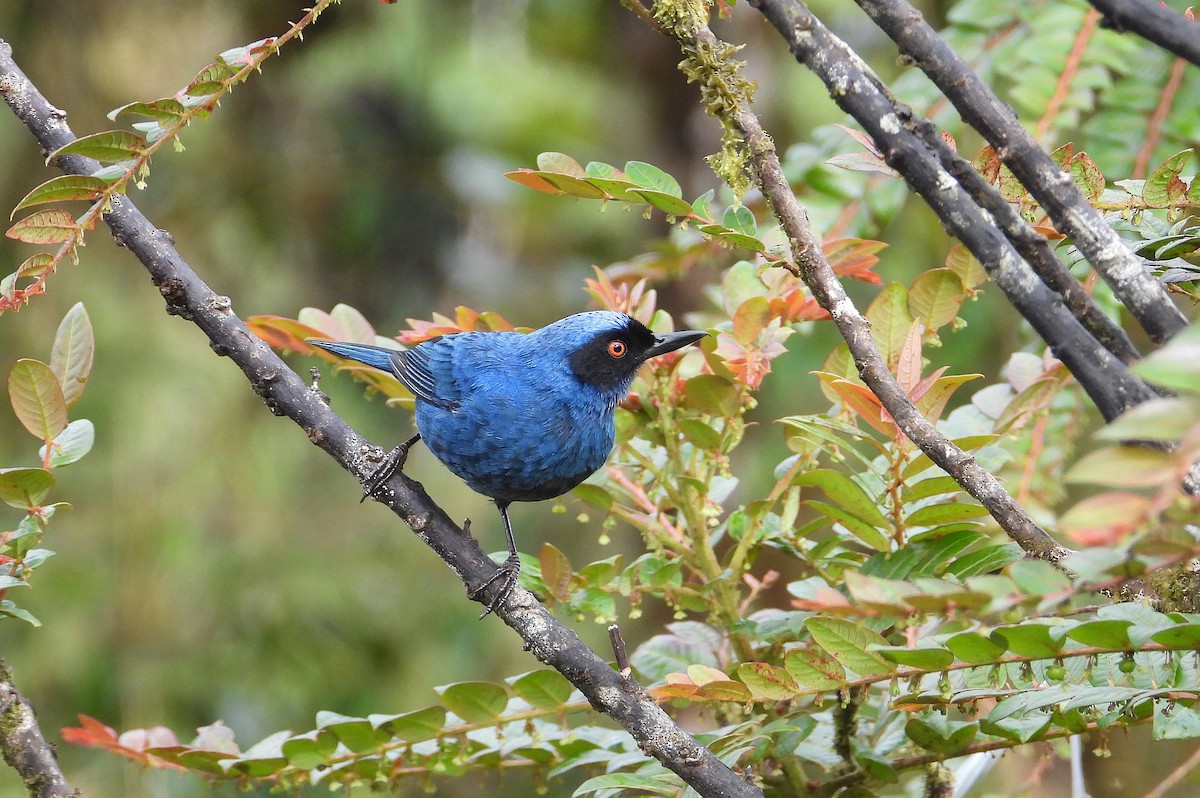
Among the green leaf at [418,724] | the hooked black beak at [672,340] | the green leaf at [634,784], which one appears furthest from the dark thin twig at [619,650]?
the hooked black beak at [672,340]

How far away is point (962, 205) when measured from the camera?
1508 mm

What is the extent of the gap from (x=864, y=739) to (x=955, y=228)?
1.10 m

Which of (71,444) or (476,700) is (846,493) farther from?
(71,444)

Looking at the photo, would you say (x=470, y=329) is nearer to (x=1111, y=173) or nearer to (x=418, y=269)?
(x=1111, y=173)

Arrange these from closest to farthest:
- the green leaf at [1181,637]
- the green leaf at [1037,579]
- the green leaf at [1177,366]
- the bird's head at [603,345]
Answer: the green leaf at [1177,366] → the green leaf at [1037,579] → the green leaf at [1181,637] → the bird's head at [603,345]

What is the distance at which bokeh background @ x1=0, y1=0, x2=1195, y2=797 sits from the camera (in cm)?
536

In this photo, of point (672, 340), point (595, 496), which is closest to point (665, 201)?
point (595, 496)

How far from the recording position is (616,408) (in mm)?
2348

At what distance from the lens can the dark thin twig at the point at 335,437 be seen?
1.69m

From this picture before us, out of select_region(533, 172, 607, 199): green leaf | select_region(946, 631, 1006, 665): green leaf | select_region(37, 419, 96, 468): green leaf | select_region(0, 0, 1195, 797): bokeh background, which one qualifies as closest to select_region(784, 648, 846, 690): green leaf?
select_region(946, 631, 1006, 665): green leaf

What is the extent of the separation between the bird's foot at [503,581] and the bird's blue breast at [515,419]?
0.63 metres

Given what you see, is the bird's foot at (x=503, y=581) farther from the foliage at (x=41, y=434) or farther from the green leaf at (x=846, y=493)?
the foliage at (x=41, y=434)

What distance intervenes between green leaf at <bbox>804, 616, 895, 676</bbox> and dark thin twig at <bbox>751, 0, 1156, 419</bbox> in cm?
47

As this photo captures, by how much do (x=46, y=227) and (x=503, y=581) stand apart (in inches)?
39.9
